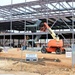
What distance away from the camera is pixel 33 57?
17.5 meters

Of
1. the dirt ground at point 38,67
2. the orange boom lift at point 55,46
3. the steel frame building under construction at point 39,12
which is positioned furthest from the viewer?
the steel frame building under construction at point 39,12

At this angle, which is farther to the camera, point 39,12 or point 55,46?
point 39,12

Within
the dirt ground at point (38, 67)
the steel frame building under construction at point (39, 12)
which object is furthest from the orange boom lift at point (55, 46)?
the dirt ground at point (38, 67)

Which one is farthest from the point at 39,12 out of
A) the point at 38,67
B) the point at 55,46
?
the point at 38,67

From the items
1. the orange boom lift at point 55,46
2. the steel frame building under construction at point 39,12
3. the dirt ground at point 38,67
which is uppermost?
the steel frame building under construction at point 39,12

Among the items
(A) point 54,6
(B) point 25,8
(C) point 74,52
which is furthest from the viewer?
(B) point 25,8

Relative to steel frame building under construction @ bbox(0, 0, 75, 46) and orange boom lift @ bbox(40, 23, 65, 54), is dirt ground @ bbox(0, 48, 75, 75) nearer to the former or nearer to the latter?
orange boom lift @ bbox(40, 23, 65, 54)

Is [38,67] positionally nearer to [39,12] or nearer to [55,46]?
[55,46]

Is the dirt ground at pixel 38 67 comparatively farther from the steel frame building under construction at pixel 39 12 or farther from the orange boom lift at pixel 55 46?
the steel frame building under construction at pixel 39 12

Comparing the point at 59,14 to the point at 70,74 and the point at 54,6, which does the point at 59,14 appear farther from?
the point at 70,74

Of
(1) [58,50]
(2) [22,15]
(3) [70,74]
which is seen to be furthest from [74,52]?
(2) [22,15]

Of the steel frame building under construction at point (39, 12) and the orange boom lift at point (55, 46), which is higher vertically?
the steel frame building under construction at point (39, 12)

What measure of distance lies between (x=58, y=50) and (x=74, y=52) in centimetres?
1206

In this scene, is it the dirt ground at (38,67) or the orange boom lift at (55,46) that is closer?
the dirt ground at (38,67)
